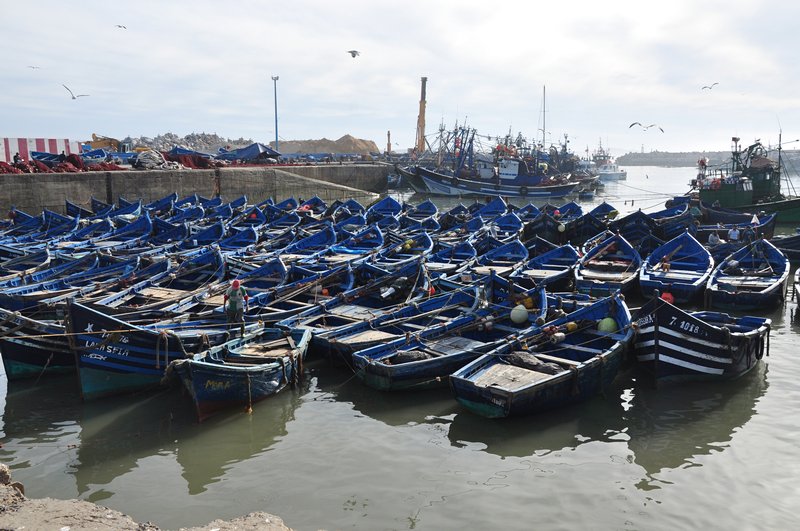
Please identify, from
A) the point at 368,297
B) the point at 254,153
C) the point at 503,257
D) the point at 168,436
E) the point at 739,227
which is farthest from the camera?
the point at 254,153

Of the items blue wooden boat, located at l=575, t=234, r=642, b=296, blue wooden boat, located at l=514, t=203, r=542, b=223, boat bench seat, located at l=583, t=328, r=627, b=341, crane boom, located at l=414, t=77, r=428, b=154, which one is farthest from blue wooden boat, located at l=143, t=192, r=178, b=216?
crane boom, located at l=414, t=77, r=428, b=154

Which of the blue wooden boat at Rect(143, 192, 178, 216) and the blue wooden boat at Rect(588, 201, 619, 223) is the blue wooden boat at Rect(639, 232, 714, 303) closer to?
the blue wooden boat at Rect(588, 201, 619, 223)

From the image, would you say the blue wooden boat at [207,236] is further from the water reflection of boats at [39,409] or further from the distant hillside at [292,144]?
the distant hillside at [292,144]

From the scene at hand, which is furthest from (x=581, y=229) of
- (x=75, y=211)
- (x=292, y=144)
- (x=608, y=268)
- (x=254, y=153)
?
(x=292, y=144)

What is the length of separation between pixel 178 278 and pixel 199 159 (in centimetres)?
3200

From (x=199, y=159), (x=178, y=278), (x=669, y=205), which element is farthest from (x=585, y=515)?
(x=199, y=159)

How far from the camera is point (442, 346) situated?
12719 millimetres

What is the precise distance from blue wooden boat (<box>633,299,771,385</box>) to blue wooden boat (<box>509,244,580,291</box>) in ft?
15.6

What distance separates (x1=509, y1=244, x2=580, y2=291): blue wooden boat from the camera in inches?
701

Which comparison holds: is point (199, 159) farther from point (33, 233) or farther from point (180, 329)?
point (180, 329)

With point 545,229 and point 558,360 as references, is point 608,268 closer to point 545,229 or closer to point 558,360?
point 545,229

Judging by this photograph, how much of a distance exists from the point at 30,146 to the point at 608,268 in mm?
42487

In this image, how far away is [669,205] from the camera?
35.9 metres

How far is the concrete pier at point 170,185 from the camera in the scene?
32.7 metres
